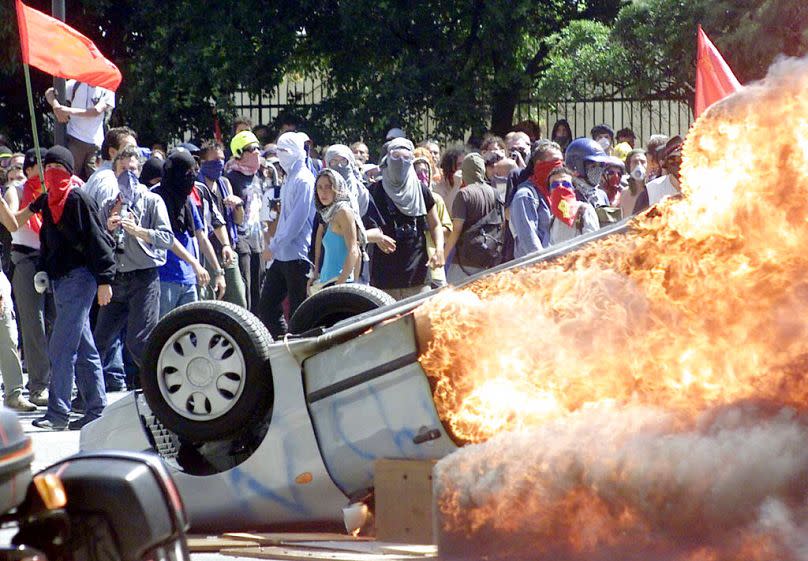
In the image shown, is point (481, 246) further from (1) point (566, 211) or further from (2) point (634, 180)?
(2) point (634, 180)

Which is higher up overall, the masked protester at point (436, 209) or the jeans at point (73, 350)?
the masked protester at point (436, 209)

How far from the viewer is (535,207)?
36.2 ft

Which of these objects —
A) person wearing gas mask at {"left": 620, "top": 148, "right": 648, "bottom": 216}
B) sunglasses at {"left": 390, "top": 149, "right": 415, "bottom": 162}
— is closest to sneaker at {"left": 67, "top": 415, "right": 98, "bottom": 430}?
sunglasses at {"left": 390, "top": 149, "right": 415, "bottom": 162}

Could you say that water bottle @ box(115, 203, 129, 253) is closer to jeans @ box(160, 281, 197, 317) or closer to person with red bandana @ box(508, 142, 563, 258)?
jeans @ box(160, 281, 197, 317)

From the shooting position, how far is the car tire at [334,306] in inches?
299

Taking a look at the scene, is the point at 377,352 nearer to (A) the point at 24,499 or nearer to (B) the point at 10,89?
(A) the point at 24,499

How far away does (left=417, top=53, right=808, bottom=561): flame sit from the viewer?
5648 mm

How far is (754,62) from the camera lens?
961 inches

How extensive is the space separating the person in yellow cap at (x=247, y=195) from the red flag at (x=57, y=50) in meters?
1.52

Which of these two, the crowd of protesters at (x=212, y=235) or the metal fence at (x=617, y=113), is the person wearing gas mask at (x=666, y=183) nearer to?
the crowd of protesters at (x=212, y=235)

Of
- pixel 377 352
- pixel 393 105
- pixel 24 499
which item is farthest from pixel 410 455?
pixel 393 105

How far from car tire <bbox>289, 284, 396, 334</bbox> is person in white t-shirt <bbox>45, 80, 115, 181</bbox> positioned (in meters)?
7.00

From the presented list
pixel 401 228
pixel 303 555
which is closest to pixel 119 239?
pixel 401 228

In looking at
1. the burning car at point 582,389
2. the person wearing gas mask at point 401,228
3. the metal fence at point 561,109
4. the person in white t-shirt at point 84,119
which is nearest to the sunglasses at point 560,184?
the person wearing gas mask at point 401,228
